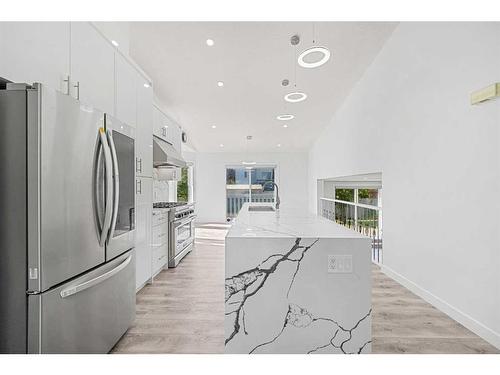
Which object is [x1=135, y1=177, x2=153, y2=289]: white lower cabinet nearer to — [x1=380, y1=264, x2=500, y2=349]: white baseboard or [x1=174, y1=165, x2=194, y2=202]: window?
[x1=380, y1=264, x2=500, y2=349]: white baseboard

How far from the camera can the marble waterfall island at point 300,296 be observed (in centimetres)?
161

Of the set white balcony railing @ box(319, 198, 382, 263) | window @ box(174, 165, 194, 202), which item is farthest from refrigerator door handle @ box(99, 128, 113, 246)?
window @ box(174, 165, 194, 202)

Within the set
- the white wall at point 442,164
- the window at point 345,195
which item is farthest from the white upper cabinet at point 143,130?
the window at point 345,195

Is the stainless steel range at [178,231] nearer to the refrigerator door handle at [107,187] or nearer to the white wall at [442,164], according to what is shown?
the refrigerator door handle at [107,187]

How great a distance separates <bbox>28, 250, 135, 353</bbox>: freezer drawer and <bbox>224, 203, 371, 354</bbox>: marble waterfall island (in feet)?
2.70

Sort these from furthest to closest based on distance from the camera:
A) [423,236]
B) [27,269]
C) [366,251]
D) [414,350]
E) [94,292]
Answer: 1. [423,236]
2. [414,350]
3. [94,292]
4. [366,251]
5. [27,269]

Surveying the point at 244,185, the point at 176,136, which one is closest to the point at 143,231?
the point at 176,136

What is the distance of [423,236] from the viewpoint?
10.5 feet

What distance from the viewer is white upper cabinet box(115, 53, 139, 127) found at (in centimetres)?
274

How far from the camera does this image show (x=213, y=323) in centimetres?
253
